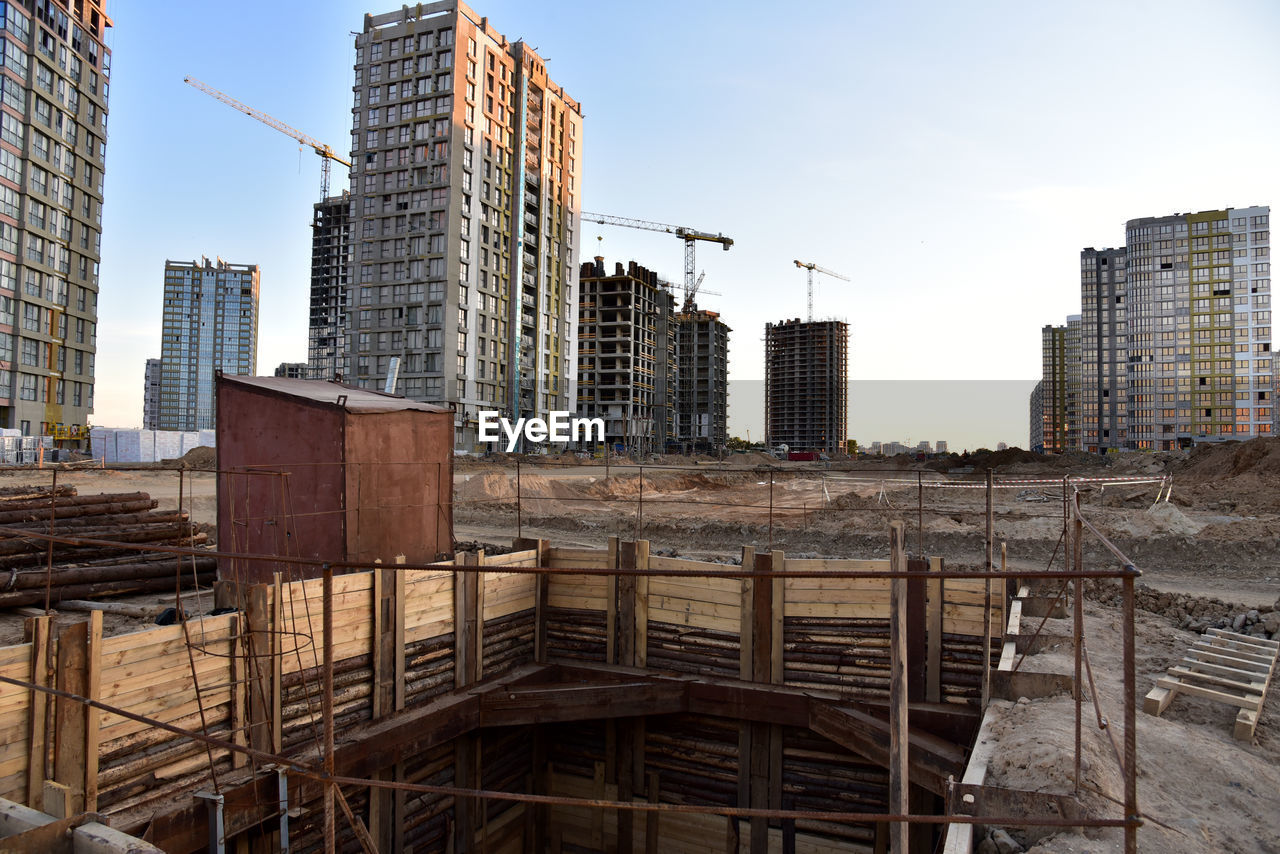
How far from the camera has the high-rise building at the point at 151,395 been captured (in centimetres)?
19088

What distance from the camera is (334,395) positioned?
13.4 meters

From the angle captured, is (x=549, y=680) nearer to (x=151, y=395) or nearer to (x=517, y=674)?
(x=517, y=674)

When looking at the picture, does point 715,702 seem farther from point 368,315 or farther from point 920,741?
point 368,315

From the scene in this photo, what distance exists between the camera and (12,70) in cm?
5056

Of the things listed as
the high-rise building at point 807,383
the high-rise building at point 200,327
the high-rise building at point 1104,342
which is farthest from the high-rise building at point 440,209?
the high-rise building at point 200,327

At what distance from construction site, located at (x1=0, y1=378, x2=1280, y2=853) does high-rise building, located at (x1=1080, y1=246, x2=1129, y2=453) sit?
402ft

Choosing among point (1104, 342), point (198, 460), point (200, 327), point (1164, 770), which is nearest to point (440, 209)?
point (198, 460)

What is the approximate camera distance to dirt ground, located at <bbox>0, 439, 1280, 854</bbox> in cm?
573

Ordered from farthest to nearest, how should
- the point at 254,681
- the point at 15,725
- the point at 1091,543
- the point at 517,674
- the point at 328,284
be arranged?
the point at 328,284 < the point at 1091,543 < the point at 517,674 < the point at 254,681 < the point at 15,725

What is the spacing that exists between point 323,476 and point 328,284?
130420 millimetres

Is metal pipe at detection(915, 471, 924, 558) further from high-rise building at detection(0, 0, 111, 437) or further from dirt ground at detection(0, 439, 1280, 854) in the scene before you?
high-rise building at detection(0, 0, 111, 437)

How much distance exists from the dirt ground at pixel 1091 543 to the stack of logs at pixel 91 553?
764 mm

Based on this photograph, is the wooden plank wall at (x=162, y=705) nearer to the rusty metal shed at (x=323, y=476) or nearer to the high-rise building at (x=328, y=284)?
the rusty metal shed at (x=323, y=476)

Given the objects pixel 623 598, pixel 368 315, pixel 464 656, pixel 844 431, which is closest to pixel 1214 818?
pixel 623 598
